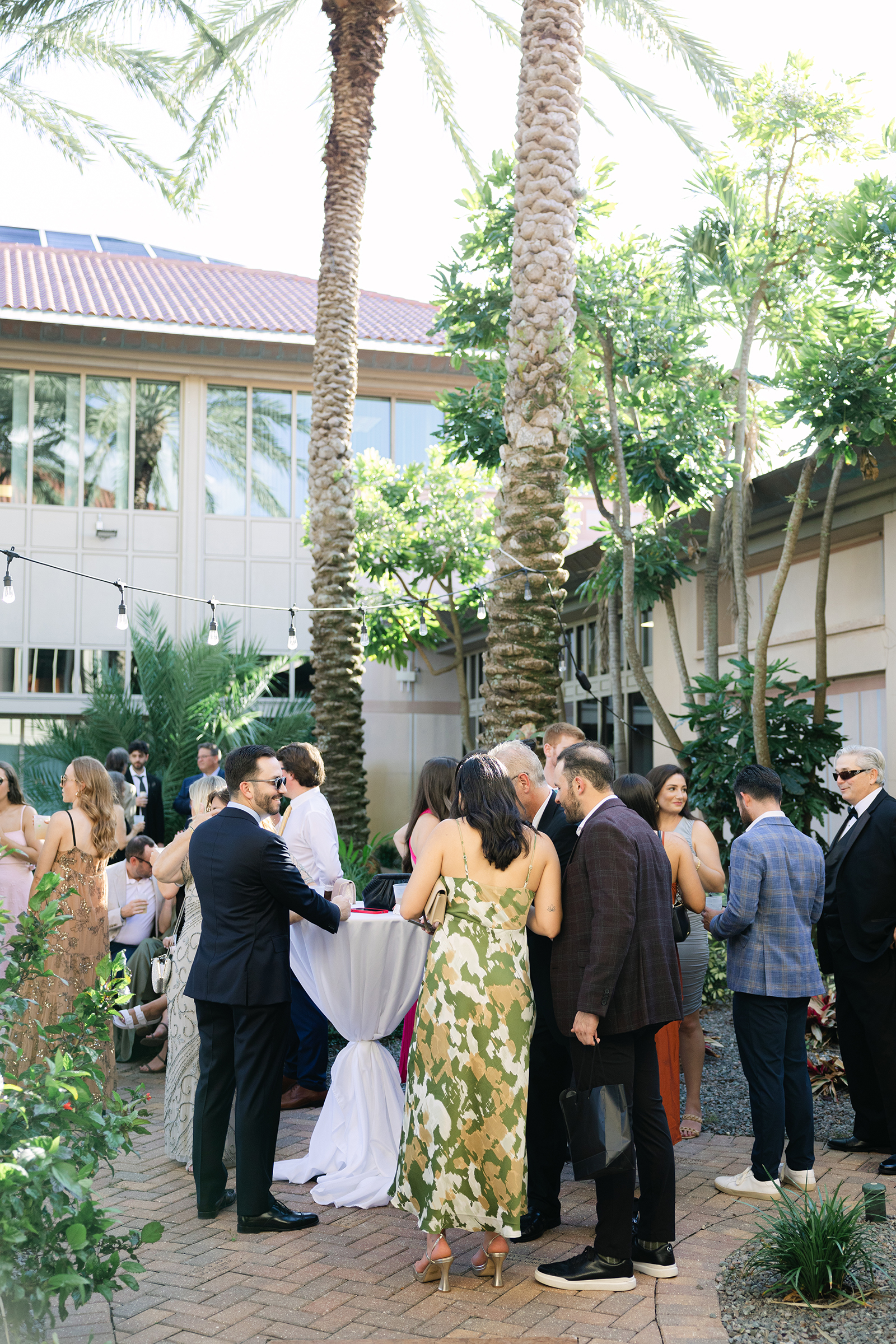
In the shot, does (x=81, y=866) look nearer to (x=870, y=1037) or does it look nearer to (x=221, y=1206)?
(x=221, y=1206)

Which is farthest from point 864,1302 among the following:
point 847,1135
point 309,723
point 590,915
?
point 309,723

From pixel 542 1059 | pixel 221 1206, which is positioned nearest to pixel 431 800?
pixel 542 1059

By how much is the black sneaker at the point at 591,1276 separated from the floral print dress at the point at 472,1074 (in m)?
0.25

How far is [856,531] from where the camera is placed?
947 centimetres

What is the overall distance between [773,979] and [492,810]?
1.64 metres

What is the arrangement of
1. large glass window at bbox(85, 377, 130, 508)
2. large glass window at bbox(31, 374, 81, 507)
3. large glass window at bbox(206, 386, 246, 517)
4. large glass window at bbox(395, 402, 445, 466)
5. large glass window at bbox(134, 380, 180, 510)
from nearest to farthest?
large glass window at bbox(31, 374, 81, 507) < large glass window at bbox(85, 377, 130, 508) < large glass window at bbox(134, 380, 180, 510) < large glass window at bbox(206, 386, 246, 517) < large glass window at bbox(395, 402, 445, 466)

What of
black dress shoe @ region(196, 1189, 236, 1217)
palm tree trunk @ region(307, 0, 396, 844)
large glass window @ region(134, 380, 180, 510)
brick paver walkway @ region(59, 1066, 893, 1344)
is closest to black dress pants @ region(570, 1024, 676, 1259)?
brick paver walkway @ region(59, 1066, 893, 1344)

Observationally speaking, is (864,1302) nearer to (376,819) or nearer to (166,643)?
(166,643)

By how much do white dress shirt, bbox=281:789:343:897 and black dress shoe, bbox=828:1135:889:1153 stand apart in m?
2.84

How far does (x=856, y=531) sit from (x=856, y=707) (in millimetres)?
1484

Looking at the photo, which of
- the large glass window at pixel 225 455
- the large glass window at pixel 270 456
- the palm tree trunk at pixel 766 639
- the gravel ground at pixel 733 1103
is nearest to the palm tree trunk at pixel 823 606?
the palm tree trunk at pixel 766 639

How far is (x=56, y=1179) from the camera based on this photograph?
2566 mm

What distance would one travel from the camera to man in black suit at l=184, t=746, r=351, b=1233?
4.64 m

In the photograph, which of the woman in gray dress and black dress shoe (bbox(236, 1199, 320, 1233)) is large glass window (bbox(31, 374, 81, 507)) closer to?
the woman in gray dress
